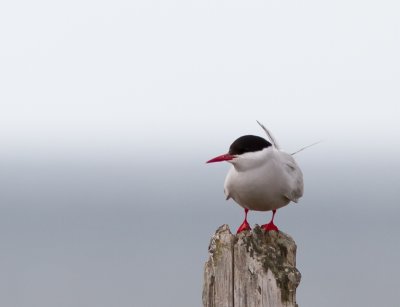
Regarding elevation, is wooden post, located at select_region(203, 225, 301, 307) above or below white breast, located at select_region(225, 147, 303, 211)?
below

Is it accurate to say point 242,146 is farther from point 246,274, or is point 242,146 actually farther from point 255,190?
point 246,274

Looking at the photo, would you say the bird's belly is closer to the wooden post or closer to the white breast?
the white breast

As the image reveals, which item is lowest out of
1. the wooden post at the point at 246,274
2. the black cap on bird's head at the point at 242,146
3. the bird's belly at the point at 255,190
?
the wooden post at the point at 246,274

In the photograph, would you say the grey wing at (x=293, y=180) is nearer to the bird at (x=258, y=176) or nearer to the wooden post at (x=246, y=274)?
the bird at (x=258, y=176)

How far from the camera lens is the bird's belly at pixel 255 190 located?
33.0ft

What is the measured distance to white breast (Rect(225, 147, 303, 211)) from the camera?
9961 mm

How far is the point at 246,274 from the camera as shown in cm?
768

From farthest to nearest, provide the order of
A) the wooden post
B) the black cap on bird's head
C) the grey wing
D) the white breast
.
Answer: the grey wing, the white breast, the black cap on bird's head, the wooden post

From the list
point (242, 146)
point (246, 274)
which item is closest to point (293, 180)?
point (242, 146)

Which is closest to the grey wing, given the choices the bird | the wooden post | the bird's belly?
the bird

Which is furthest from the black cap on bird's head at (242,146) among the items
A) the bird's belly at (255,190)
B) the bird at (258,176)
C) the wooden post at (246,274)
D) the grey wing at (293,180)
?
the wooden post at (246,274)

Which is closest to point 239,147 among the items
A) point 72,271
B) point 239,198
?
point 239,198

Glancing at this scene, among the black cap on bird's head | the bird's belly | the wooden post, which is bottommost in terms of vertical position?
the wooden post

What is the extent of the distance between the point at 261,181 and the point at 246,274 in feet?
8.16
